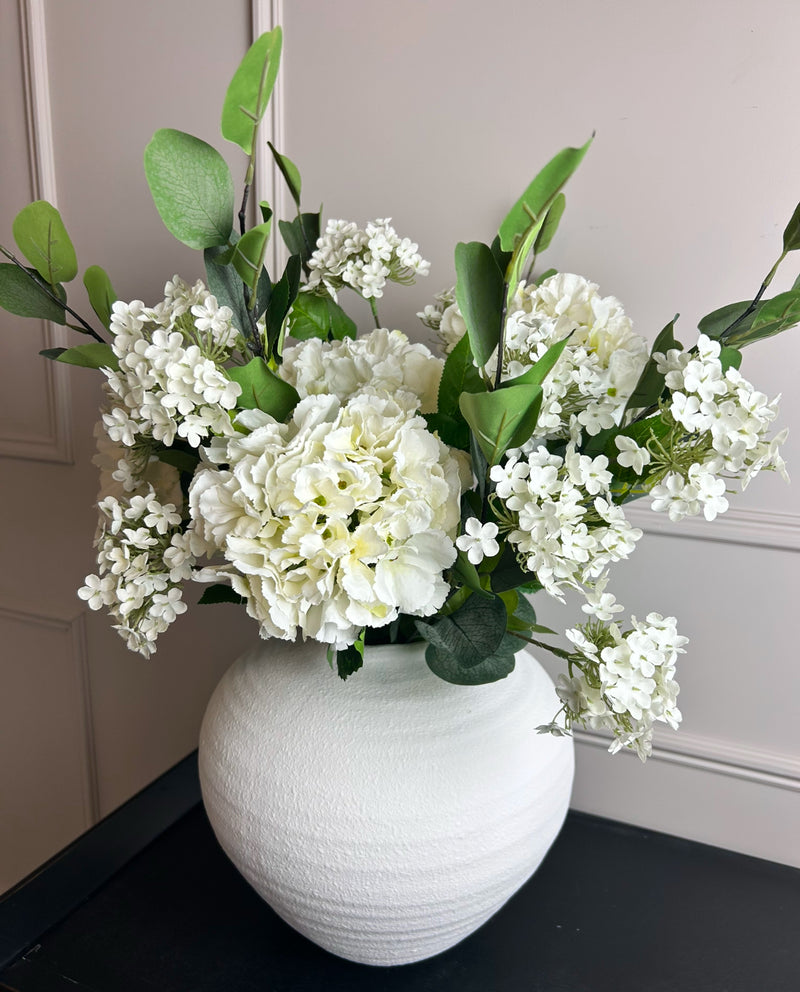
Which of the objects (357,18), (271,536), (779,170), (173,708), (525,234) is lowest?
(173,708)

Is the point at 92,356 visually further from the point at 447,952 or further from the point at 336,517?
the point at 447,952

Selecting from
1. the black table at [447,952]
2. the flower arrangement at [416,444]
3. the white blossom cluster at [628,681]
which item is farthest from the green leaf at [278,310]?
the black table at [447,952]

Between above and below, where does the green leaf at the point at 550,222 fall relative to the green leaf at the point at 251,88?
below

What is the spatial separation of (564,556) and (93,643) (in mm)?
915

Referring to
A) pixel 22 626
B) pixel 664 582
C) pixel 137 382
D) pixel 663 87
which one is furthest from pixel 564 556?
pixel 22 626

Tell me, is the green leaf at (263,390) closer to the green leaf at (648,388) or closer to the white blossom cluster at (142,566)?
the white blossom cluster at (142,566)

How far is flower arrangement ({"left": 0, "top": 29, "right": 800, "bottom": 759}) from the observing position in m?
0.48

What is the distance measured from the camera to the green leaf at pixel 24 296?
0.61 metres

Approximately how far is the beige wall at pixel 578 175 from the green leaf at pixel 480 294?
15.3 inches

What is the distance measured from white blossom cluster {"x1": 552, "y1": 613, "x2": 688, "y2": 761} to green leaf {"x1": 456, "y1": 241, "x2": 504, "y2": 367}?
0.20 meters

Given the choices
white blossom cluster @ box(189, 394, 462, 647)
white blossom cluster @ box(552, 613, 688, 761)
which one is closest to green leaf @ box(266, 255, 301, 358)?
white blossom cluster @ box(189, 394, 462, 647)

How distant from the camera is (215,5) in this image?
2.99 feet

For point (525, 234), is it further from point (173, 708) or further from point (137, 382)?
point (173, 708)

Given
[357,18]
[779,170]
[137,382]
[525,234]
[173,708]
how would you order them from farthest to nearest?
[173,708]
[357,18]
[779,170]
[137,382]
[525,234]
